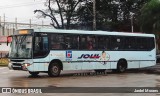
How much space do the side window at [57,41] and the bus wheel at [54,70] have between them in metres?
0.98

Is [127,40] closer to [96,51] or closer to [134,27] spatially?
[96,51]

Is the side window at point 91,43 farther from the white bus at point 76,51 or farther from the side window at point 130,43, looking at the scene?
the side window at point 130,43

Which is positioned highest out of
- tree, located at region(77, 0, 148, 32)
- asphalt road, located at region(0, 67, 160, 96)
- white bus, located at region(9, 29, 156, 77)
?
tree, located at region(77, 0, 148, 32)

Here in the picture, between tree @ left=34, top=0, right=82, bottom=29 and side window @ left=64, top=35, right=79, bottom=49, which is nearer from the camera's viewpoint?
side window @ left=64, top=35, right=79, bottom=49

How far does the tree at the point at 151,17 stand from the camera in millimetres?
39125

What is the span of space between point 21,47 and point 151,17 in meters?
20.9

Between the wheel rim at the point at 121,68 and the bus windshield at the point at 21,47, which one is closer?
the bus windshield at the point at 21,47

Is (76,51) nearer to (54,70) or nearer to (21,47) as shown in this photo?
(54,70)

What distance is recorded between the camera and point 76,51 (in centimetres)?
2342

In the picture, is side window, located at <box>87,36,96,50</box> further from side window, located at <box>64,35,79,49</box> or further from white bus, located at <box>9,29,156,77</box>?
side window, located at <box>64,35,79,49</box>

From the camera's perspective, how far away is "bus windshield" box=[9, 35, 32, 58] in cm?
2139

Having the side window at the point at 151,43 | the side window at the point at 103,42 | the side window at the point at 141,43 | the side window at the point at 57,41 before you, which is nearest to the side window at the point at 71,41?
the side window at the point at 57,41

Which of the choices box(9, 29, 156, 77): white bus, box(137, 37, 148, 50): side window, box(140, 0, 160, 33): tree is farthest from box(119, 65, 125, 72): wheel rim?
box(140, 0, 160, 33): tree

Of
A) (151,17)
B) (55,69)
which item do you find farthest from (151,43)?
(151,17)
